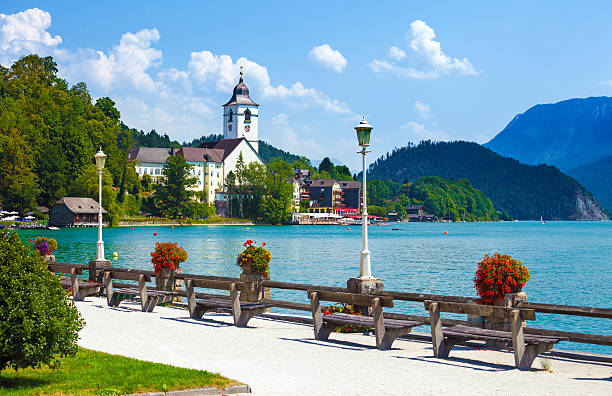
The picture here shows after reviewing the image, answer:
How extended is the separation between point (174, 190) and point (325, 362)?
14858 cm

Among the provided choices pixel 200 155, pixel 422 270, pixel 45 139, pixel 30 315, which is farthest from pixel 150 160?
pixel 30 315

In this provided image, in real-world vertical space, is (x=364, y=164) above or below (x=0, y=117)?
below

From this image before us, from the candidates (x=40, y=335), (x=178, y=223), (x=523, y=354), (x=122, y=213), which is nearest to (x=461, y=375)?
(x=523, y=354)

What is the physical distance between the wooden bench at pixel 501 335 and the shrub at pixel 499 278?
1.72 metres

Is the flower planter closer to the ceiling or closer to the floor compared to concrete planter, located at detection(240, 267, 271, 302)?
closer to the ceiling

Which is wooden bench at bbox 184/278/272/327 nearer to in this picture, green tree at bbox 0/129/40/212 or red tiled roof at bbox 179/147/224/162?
green tree at bbox 0/129/40/212

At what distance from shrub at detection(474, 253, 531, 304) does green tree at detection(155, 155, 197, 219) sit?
146618 millimetres

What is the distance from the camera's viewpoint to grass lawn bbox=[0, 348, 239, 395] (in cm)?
848

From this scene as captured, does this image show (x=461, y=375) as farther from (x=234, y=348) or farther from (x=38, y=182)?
(x=38, y=182)

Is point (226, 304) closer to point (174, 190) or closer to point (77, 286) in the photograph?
point (77, 286)

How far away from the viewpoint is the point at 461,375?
1002 cm

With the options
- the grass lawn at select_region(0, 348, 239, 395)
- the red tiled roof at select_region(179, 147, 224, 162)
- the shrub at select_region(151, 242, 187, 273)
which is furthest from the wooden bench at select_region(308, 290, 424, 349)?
the red tiled roof at select_region(179, 147, 224, 162)

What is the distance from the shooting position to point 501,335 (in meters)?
10.7

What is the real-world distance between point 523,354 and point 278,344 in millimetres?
4588
